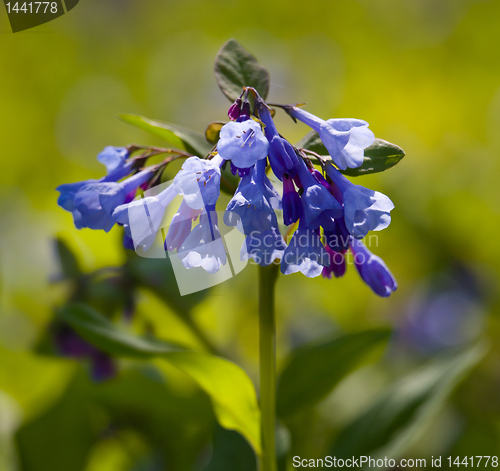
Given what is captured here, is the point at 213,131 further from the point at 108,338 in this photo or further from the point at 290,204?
the point at 108,338

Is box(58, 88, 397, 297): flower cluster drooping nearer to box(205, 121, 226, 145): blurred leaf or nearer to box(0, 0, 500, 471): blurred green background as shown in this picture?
box(205, 121, 226, 145): blurred leaf

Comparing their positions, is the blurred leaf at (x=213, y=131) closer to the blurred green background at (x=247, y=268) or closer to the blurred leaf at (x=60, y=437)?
the blurred green background at (x=247, y=268)

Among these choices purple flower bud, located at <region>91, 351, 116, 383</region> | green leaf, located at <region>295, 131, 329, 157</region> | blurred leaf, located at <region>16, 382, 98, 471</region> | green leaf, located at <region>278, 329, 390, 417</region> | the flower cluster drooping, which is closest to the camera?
the flower cluster drooping

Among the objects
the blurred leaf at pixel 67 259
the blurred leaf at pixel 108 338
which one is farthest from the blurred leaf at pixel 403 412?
the blurred leaf at pixel 67 259

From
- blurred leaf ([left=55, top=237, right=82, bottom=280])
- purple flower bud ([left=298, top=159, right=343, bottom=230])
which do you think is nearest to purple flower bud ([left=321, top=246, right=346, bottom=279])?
purple flower bud ([left=298, top=159, right=343, bottom=230])

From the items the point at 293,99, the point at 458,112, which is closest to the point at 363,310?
the point at 458,112

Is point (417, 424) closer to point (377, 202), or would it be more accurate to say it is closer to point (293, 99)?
point (377, 202)

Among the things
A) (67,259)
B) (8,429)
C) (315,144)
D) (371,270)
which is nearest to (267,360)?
(371,270)
